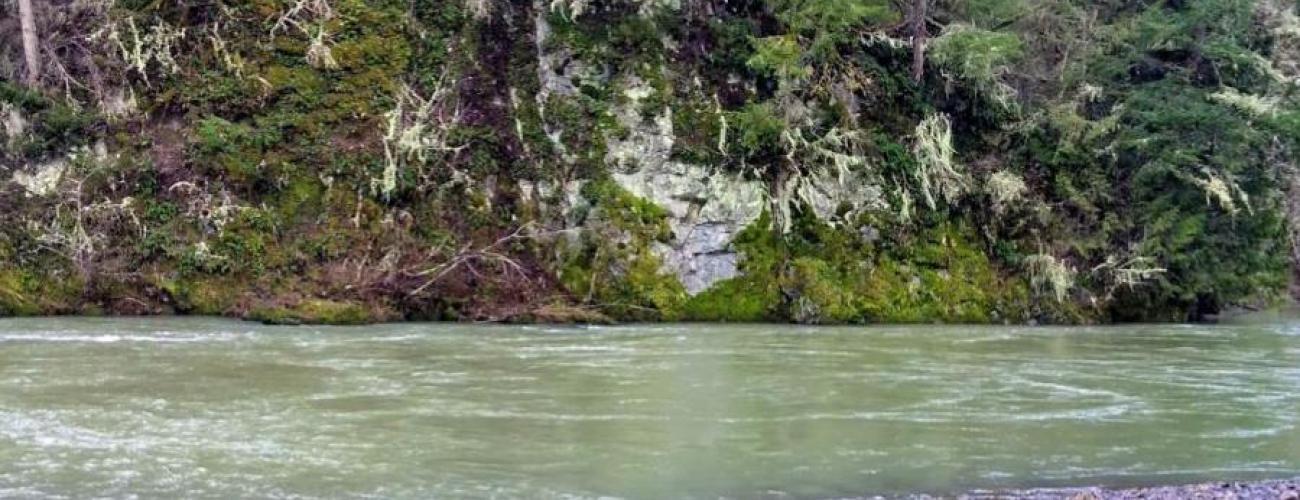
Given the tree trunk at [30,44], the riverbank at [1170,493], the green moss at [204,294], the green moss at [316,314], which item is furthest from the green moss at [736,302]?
the tree trunk at [30,44]

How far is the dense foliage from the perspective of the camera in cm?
1728

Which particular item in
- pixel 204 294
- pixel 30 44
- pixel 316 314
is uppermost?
pixel 30 44

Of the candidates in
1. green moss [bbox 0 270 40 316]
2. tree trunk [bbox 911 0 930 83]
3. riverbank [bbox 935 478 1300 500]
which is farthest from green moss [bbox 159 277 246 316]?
riverbank [bbox 935 478 1300 500]

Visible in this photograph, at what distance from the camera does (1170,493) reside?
24.2ft

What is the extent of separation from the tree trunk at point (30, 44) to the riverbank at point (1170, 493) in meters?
16.7

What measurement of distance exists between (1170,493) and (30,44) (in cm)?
1792

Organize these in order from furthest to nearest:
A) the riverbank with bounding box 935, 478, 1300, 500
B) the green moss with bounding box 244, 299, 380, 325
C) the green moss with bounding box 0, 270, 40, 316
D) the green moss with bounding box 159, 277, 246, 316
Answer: the green moss with bounding box 159, 277, 246, 316
the green moss with bounding box 0, 270, 40, 316
the green moss with bounding box 244, 299, 380, 325
the riverbank with bounding box 935, 478, 1300, 500

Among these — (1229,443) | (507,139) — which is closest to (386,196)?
(507,139)

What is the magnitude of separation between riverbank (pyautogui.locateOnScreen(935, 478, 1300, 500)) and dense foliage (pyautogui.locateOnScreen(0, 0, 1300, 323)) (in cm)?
1009

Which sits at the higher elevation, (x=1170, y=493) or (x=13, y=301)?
(x=13, y=301)

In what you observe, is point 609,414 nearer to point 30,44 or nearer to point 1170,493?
point 1170,493

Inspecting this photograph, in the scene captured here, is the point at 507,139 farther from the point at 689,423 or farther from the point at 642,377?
the point at 689,423

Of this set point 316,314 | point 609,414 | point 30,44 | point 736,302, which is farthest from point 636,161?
point 30,44

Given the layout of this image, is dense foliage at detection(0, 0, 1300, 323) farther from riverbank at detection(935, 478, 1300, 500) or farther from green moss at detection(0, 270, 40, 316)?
riverbank at detection(935, 478, 1300, 500)
